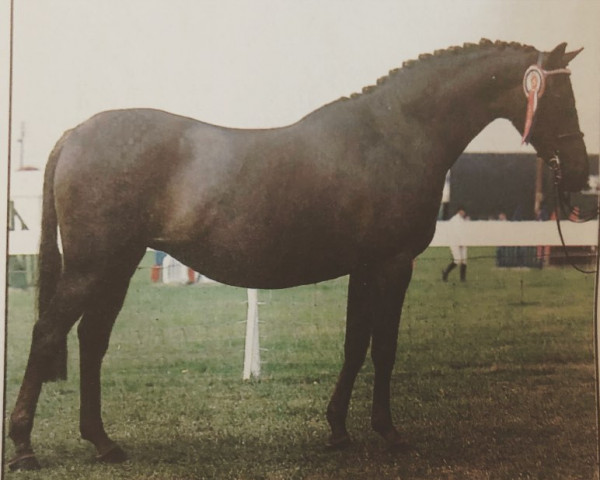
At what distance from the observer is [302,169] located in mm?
1888

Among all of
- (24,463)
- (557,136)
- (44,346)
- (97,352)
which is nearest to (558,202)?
(557,136)

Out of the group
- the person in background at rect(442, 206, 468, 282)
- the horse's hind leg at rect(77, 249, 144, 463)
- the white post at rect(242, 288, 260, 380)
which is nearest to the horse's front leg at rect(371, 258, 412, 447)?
the person in background at rect(442, 206, 468, 282)

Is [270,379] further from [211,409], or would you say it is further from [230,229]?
[230,229]

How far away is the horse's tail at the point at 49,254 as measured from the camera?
6.19ft

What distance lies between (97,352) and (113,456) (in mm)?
322

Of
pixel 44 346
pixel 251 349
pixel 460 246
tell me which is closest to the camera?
pixel 44 346

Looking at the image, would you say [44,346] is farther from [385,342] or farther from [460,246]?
[460,246]

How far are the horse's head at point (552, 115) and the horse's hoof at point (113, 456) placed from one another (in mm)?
1628

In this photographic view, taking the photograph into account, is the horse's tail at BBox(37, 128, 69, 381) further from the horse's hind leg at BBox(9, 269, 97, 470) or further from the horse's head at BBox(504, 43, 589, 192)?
the horse's head at BBox(504, 43, 589, 192)

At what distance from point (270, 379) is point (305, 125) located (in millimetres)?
808

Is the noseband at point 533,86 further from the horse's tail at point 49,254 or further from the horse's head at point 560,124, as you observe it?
the horse's tail at point 49,254

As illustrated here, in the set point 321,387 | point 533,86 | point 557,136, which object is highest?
point 533,86

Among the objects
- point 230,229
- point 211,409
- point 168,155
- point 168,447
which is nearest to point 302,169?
point 230,229

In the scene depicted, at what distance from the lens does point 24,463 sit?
1885 mm
